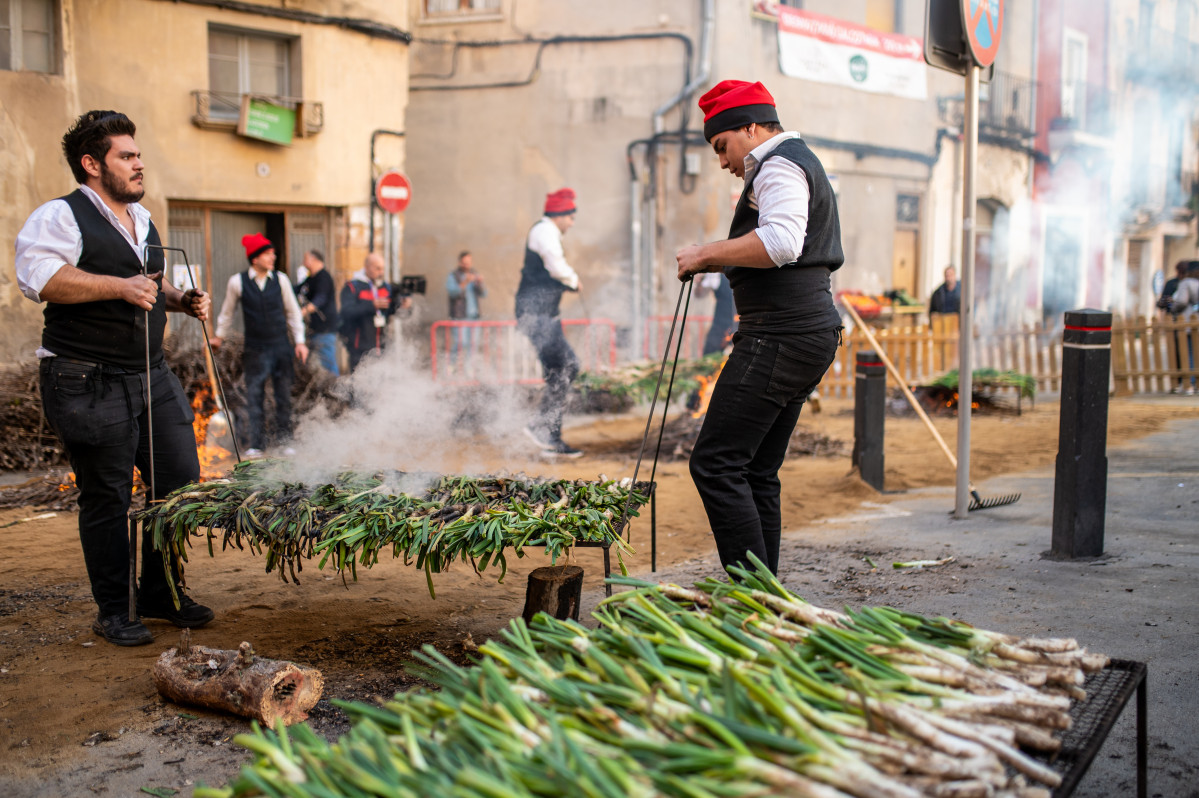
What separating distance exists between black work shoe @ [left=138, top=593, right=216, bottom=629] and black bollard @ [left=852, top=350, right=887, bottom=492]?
4.80 m

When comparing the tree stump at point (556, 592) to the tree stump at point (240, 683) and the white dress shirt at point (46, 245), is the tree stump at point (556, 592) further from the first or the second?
the white dress shirt at point (46, 245)

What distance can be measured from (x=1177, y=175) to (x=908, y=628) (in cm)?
3049

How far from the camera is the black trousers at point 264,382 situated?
8.88 metres

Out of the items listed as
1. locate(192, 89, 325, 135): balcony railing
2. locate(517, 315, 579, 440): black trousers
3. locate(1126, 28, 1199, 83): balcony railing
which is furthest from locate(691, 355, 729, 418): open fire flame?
locate(1126, 28, 1199, 83): balcony railing

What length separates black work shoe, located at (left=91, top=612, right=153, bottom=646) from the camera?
4.16 m

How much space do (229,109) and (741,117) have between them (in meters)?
10.1

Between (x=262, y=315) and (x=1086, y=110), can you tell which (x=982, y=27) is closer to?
(x=262, y=315)

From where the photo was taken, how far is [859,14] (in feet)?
59.8

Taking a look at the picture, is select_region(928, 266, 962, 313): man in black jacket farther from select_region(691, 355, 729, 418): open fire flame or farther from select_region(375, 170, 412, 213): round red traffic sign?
select_region(375, 170, 412, 213): round red traffic sign

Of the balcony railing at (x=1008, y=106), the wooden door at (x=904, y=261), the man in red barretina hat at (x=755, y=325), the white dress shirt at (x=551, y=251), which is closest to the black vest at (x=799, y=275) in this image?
the man in red barretina hat at (x=755, y=325)

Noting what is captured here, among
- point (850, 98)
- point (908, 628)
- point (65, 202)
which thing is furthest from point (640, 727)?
point (850, 98)

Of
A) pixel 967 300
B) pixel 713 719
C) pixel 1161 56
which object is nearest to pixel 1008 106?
pixel 1161 56

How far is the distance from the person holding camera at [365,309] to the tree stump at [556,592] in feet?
24.9

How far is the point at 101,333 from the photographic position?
409cm
